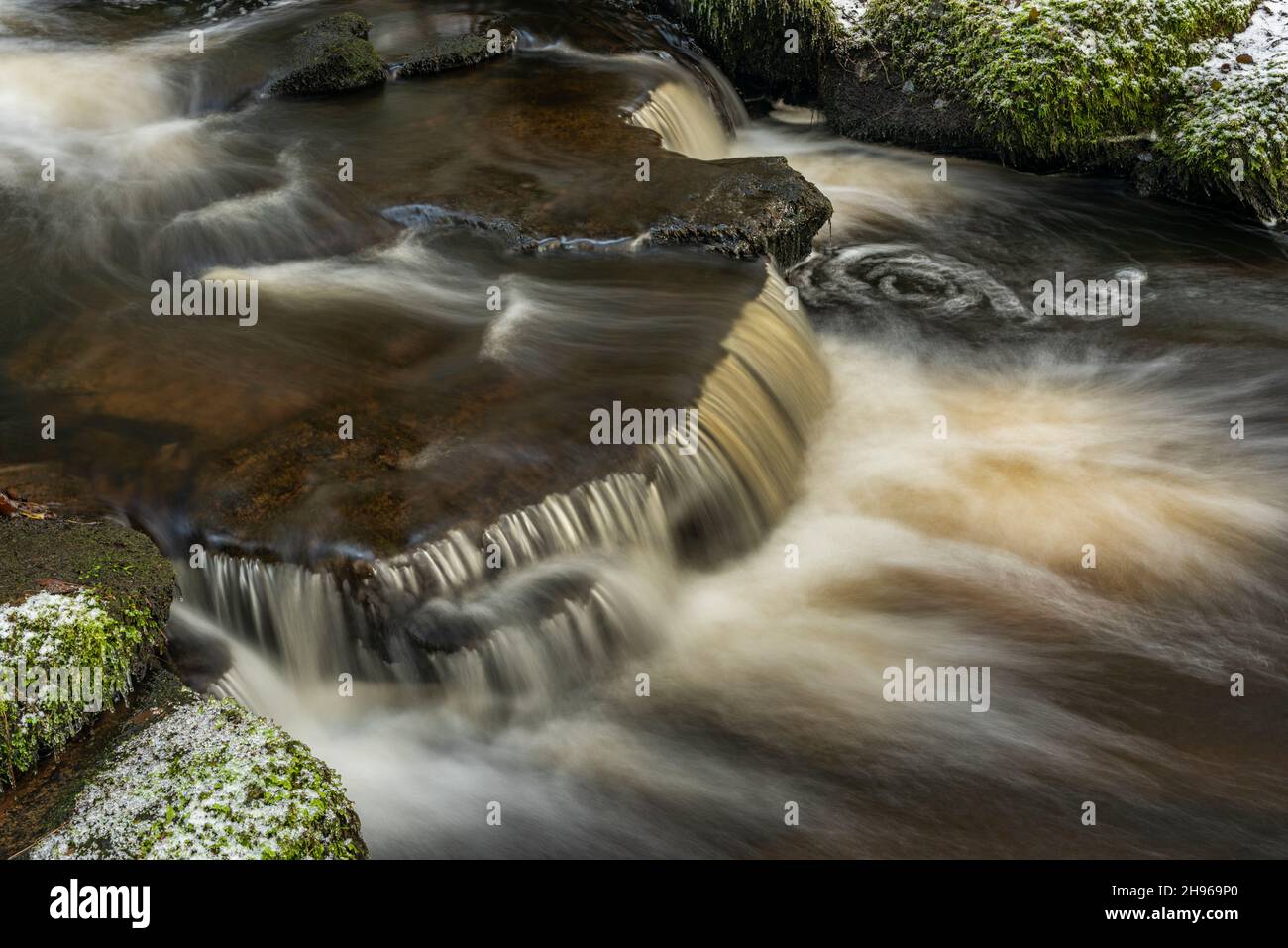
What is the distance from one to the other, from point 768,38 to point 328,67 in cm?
368

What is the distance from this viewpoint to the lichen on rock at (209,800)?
316 centimetres

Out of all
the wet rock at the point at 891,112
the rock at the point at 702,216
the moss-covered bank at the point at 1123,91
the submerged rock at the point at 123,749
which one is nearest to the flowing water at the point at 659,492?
the rock at the point at 702,216

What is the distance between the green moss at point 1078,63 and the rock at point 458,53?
3644 millimetres

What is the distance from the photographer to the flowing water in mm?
4324

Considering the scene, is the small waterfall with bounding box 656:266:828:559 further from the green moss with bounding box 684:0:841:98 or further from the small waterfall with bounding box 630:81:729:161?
the green moss with bounding box 684:0:841:98

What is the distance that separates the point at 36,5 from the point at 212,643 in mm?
8036

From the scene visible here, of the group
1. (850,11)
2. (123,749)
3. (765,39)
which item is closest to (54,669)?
(123,749)

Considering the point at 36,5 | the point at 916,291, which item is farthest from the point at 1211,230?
the point at 36,5

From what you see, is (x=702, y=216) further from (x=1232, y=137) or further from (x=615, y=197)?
(x=1232, y=137)

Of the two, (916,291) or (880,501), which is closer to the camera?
(880,501)

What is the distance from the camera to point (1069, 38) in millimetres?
8539

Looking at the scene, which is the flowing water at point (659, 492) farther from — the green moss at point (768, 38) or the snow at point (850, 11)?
the snow at point (850, 11)

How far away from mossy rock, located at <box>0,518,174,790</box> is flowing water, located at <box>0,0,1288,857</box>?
446 mm
